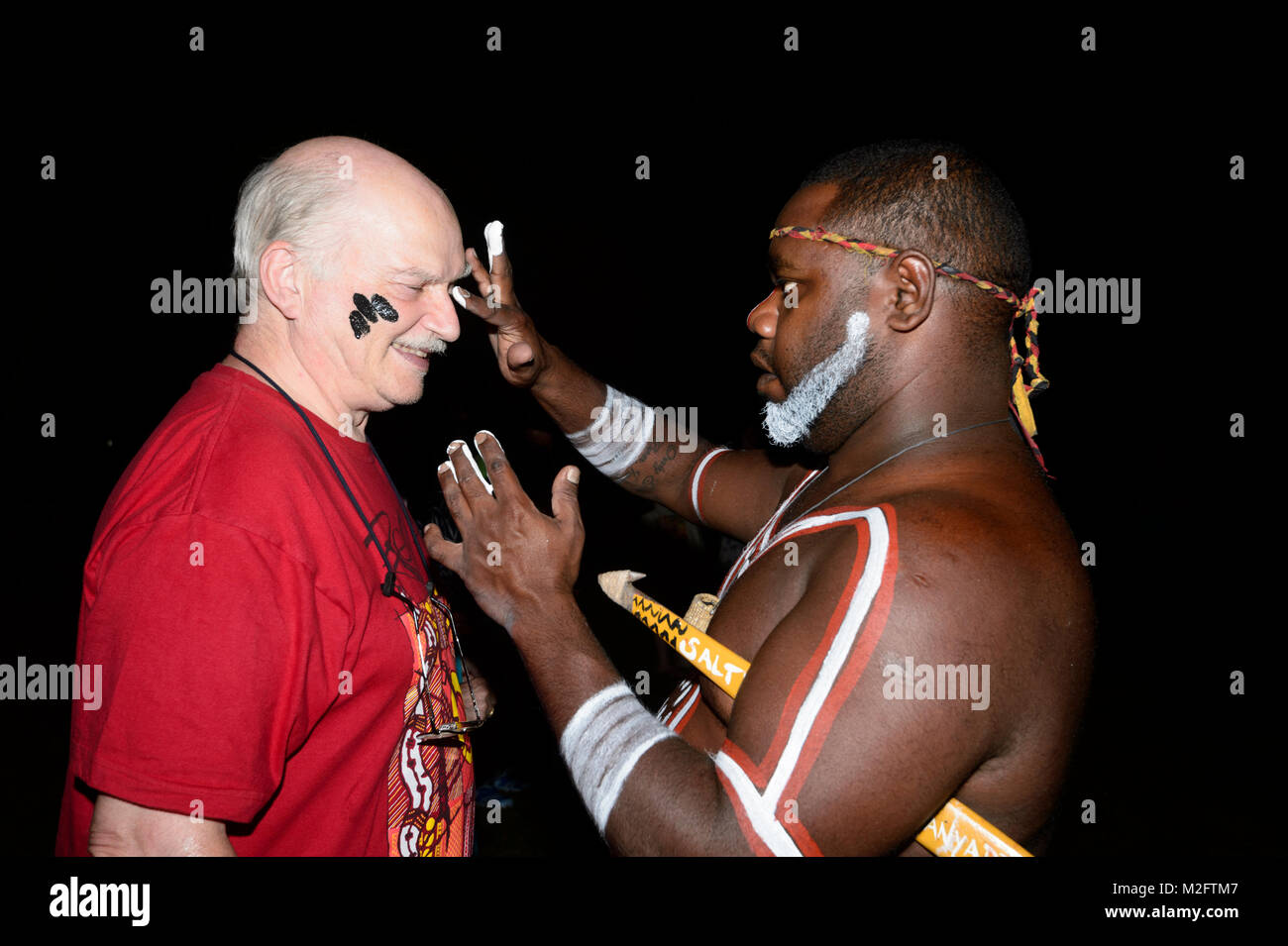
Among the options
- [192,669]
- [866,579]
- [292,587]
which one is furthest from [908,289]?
[192,669]

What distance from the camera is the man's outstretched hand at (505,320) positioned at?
228 centimetres

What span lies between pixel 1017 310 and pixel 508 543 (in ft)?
4.33

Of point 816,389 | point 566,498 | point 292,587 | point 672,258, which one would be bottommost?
point 292,587

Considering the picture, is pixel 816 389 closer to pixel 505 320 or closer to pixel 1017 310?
pixel 1017 310

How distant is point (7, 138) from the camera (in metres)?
5.99

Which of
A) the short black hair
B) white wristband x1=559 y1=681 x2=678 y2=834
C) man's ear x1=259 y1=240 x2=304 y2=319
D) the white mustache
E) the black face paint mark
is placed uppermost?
the short black hair

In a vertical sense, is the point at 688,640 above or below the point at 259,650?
below

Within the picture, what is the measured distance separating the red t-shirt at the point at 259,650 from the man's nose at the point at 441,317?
34 centimetres

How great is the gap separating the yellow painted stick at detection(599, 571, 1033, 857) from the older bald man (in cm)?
45

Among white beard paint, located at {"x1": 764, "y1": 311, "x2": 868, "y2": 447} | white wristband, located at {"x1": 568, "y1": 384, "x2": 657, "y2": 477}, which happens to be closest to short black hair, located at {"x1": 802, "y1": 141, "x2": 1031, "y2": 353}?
white beard paint, located at {"x1": 764, "y1": 311, "x2": 868, "y2": 447}

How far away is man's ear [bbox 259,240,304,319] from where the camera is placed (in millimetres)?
1613

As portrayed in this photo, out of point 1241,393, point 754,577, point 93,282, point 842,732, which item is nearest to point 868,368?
point 754,577

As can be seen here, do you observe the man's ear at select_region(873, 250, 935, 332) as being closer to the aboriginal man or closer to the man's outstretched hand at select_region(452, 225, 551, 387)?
the aboriginal man

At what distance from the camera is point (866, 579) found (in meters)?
1.48
